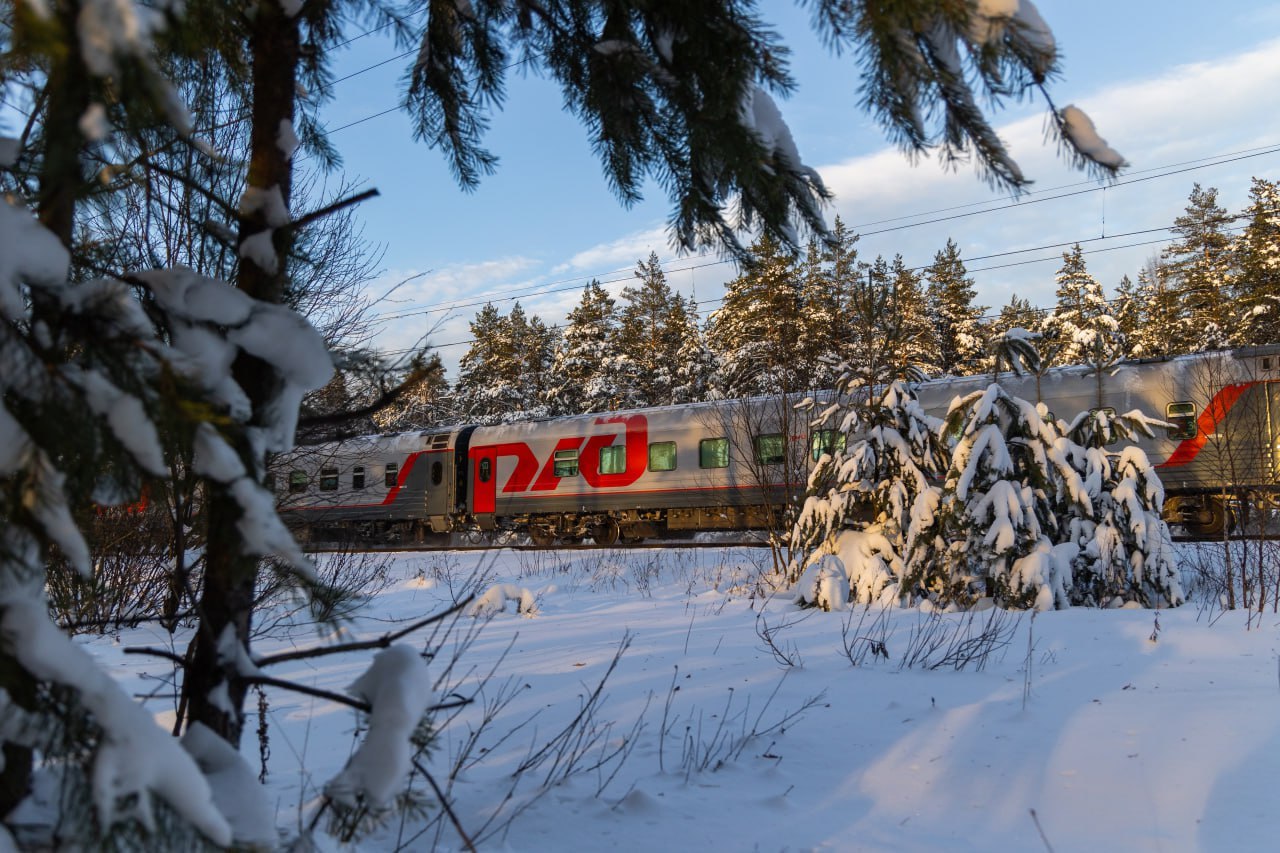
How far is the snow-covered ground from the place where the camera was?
2635 mm

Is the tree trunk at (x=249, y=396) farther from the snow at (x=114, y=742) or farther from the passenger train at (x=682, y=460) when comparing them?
the passenger train at (x=682, y=460)

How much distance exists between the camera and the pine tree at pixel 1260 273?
93.1 feet

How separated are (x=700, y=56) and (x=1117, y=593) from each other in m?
7.03

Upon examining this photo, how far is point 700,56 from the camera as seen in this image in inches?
73.1

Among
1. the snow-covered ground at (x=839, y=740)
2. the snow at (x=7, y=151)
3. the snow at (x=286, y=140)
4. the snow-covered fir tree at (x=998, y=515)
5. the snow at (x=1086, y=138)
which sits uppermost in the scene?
the snow at (x=286, y=140)

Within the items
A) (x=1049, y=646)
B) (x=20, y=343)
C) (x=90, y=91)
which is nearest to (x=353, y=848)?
(x=20, y=343)

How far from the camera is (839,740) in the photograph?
3.54 m

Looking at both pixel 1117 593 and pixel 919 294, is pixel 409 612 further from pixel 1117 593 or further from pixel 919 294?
pixel 919 294

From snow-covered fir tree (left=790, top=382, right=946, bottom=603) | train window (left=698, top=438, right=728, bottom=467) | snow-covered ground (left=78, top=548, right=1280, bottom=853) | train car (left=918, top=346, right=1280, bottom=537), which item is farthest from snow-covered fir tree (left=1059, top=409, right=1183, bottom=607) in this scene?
train window (left=698, top=438, right=728, bottom=467)

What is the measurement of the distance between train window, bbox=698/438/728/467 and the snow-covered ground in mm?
10705

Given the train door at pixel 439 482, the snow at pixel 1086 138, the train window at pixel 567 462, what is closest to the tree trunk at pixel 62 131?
the snow at pixel 1086 138

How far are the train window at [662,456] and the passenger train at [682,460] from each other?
3 cm

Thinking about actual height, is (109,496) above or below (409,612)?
above

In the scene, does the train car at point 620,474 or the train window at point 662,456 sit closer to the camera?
Answer: the train car at point 620,474
